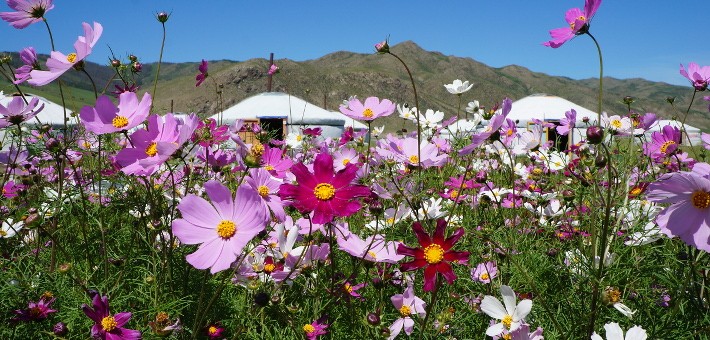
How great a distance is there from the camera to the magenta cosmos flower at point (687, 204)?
86cm

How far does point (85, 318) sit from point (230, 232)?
58 cm

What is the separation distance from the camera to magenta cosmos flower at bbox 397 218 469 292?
95 centimetres

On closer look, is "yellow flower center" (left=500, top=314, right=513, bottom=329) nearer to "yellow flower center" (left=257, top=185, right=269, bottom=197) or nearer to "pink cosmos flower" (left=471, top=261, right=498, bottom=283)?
"pink cosmos flower" (left=471, top=261, right=498, bottom=283)

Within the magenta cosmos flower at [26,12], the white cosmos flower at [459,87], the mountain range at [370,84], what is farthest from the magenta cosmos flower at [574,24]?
the mountain range at [370,84]

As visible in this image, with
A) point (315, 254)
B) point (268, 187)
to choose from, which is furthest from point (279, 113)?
point (268, 187)

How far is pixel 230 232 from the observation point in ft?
2.96

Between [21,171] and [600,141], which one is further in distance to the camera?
[21,171]

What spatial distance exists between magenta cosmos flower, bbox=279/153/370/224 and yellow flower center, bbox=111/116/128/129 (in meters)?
0.36

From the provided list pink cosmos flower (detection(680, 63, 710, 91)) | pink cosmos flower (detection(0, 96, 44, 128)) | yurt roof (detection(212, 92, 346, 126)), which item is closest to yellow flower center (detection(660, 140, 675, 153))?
pink cosmos flower (detection(680, 63, 710, 91))

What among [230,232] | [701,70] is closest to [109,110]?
[230,232]

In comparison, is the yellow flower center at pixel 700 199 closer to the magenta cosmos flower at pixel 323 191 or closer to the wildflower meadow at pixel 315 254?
the wildflower meadow at pixel 315 254

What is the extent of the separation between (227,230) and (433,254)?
1.20 ft

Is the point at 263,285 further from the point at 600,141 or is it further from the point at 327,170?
the point at 600,141

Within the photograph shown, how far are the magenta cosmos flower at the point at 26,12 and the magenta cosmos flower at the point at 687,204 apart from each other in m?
1.56
